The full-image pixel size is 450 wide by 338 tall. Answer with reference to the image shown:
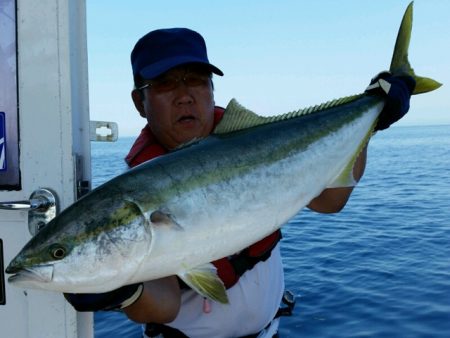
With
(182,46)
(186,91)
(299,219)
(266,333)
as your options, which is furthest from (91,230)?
(299,219)

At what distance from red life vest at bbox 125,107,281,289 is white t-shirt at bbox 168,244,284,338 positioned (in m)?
0.11

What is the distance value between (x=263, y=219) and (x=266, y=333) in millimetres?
1190

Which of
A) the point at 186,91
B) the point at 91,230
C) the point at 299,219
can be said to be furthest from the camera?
the point at 299,219

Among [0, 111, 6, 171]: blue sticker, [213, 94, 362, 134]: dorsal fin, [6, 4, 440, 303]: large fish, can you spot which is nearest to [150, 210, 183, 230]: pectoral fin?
[6, 4, 440, 303]: large fish

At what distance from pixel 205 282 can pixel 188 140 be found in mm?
1000

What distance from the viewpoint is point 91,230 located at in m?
1.92

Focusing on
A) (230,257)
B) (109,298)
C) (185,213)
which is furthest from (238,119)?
(109,298)

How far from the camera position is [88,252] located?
1892 mm

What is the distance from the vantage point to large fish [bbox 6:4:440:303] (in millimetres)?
1891

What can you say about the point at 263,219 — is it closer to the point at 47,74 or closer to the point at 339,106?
the point at 339,106

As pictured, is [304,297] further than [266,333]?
Yes

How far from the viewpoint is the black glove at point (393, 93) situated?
3160 mm

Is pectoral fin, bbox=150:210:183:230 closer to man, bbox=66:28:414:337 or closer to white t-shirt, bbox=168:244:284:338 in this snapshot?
man, bbox=66:28:414:337

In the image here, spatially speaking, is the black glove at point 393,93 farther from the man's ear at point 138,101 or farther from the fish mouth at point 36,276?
→ the fish mouth at point 36,276
